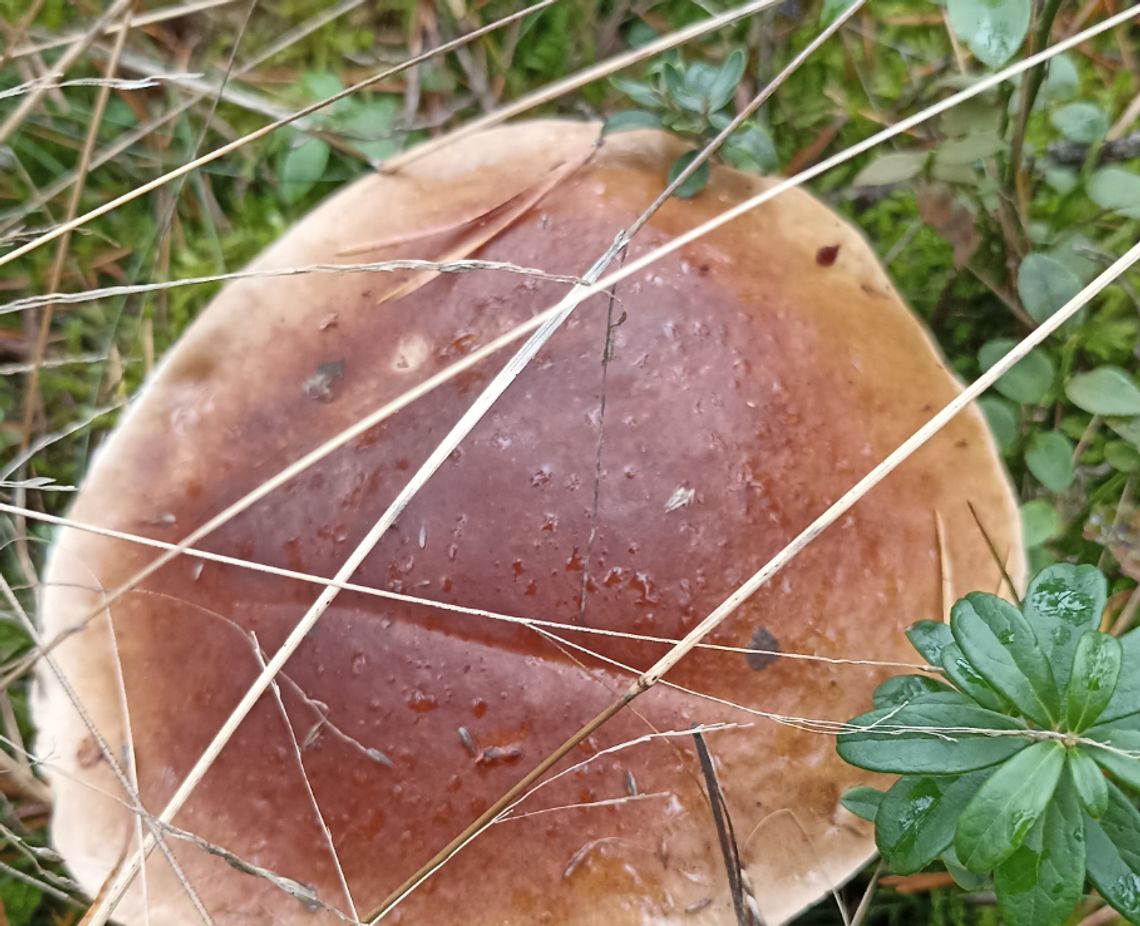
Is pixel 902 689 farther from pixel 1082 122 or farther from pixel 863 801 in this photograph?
pixel 1082 122

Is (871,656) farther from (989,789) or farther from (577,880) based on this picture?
(577,880)

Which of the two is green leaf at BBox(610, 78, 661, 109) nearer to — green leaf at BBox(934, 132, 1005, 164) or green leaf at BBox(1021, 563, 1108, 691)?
green leaf at BBox(934, 132, 1005, 164)

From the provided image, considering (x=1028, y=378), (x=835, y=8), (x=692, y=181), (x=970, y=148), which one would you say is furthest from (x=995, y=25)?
(x=1028, y=378)

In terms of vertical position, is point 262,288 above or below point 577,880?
above

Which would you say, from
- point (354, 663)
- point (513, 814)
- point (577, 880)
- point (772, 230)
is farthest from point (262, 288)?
point (577, 880)

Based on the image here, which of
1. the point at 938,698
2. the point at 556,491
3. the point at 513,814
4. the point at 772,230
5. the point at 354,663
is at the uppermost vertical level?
the point at 772,230

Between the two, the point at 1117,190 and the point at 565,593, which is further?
the point at 1117,190

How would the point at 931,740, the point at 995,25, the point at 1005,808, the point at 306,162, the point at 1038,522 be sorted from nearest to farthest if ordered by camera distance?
1. the point at 1005,808
2. the point at 931,740
3. the point at 995,25
4. the point at 1038,522
5. the point at 306,162

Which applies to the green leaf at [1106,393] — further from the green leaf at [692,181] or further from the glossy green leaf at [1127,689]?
the green leaf at [692,181]
